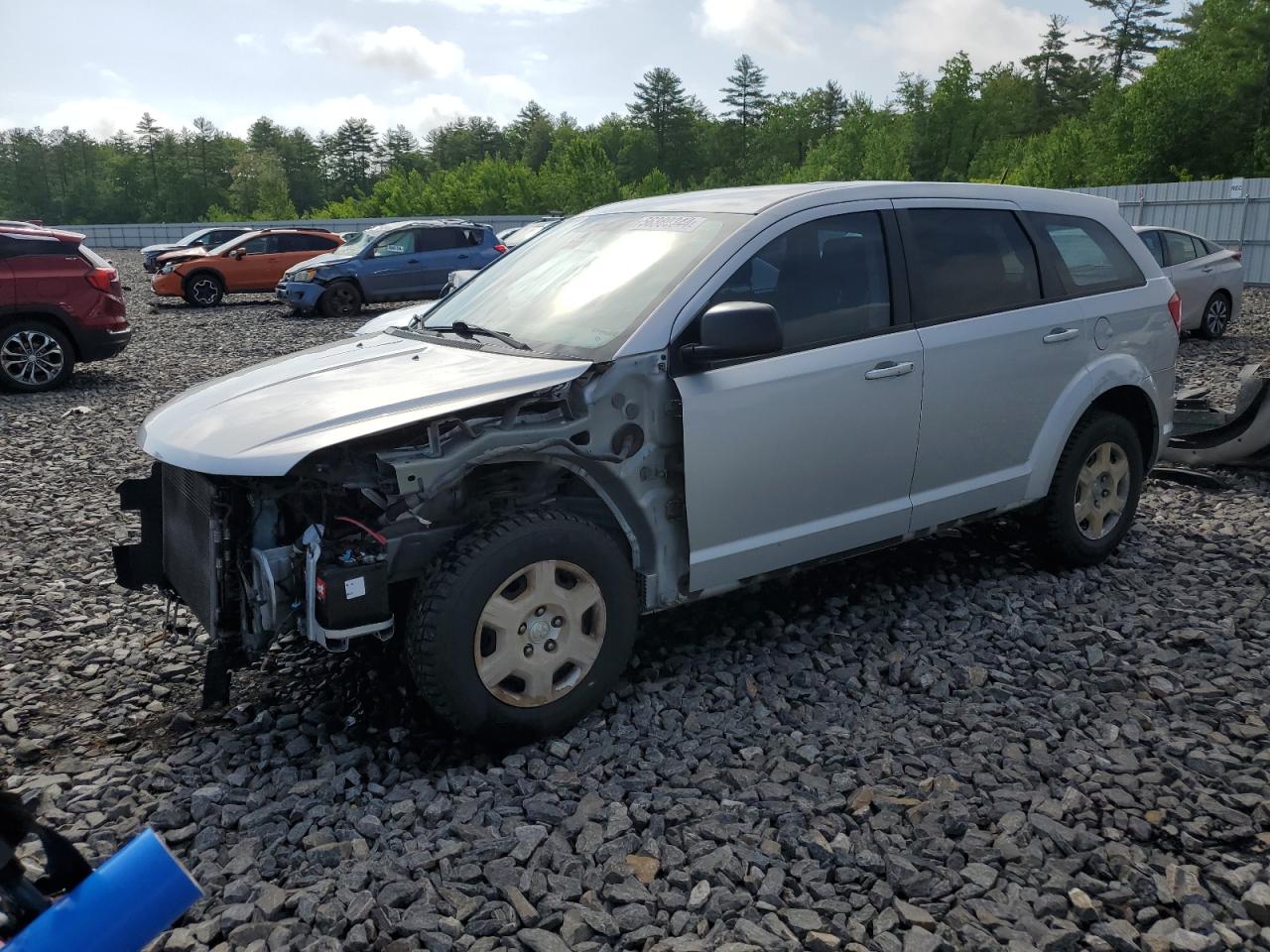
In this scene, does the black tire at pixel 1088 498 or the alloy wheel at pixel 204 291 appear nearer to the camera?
the black tire at pixel 1088 498

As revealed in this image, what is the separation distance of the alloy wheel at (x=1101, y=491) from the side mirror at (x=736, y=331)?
2265mm

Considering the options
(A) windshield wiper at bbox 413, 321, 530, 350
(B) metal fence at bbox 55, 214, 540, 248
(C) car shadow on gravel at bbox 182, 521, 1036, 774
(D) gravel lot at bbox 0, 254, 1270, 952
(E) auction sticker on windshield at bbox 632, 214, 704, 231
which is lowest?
(D) gravel lot at bbox 0, 254, 1270, 952

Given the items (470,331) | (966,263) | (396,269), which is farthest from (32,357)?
(966,263)

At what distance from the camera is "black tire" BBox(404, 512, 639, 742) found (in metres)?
3.34

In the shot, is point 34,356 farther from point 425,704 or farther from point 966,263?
point 966,263

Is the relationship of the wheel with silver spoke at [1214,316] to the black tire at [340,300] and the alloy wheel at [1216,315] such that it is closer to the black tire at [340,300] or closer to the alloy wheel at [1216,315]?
the alloy wheel at [1216,315]

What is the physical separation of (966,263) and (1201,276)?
432 inches

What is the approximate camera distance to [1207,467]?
737 centimetres

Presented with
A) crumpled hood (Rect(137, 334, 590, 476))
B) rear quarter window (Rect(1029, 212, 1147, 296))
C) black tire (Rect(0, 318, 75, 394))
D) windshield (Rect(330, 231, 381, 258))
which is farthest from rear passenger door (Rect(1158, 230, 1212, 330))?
windshield (Rect(330, 231, 381, 258))

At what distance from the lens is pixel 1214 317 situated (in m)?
14.2

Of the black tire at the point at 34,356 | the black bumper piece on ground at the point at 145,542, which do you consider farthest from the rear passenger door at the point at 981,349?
the black tire at the point at 34,356

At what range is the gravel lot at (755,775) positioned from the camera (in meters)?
2.81

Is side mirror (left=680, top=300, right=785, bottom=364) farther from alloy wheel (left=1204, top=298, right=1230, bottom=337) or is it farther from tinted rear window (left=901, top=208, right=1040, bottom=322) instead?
alloy wheel (left=1204, top=298, right=1230, bottom=337)

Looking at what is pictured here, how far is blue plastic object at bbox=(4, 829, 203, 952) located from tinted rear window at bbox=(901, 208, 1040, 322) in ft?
11.5
